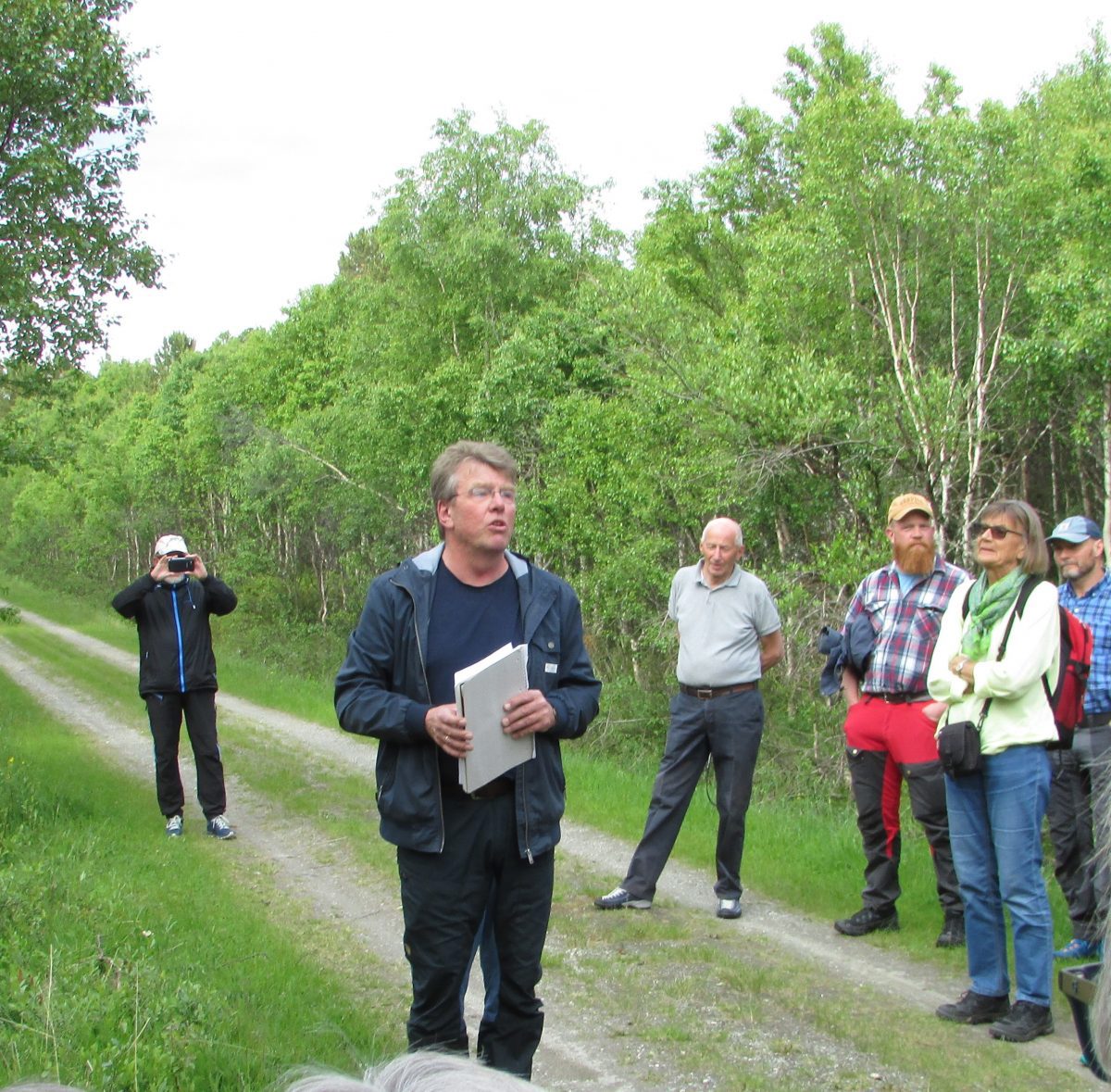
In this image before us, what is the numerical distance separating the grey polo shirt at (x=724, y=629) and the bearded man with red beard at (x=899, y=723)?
60 centimetres

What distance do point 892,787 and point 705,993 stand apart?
161 cm

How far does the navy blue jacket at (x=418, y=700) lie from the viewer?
11.4 ft

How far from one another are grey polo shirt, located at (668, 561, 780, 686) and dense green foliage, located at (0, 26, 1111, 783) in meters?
3.60

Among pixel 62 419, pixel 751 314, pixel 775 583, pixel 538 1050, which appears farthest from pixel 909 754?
pixel 62 419

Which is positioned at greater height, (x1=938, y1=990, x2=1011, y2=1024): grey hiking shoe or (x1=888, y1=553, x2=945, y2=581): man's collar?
(x1=888, y1=553, x2=945, y2=581): man's collar

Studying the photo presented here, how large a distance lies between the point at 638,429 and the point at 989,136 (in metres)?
4.88

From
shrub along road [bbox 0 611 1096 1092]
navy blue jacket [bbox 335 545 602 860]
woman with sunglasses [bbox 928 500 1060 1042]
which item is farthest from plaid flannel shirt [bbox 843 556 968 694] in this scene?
navy blue jacket [bbox 335 545 602 860]

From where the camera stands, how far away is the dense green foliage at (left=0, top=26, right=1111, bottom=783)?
1120 cm

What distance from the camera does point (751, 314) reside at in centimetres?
1518

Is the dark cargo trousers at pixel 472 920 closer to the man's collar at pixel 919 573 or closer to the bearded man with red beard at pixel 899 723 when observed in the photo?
the bearded man with red beard at pixel 899 723

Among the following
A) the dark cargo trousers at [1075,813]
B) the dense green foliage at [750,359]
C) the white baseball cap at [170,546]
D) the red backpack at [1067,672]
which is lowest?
the dark cargo trousers at [1075,813]

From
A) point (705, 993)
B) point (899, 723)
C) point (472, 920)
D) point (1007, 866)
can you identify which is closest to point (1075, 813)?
point (899, 723)

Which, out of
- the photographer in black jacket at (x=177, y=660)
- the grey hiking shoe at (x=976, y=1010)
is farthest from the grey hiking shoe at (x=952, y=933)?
the photographer in black jacket at (x=177, y=660)

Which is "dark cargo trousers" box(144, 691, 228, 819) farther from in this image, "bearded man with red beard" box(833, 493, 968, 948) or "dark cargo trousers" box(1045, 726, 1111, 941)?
"dark cargo trousers" box(1045, 726, 1111, 941)
